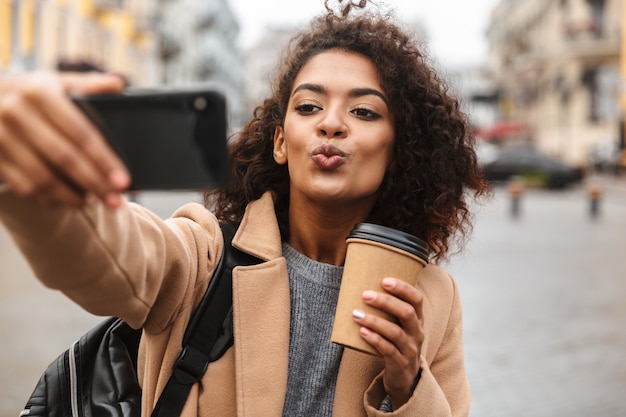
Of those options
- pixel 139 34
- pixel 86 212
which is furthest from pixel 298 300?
pixel 139 34

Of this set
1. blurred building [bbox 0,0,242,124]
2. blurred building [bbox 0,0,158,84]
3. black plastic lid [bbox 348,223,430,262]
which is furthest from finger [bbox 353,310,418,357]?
blurred building [bbox 0,0,158,84]

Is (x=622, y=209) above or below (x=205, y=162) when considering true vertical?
above

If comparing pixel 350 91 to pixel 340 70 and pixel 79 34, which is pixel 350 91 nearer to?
pixel 340 70

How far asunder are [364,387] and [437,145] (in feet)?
2.25

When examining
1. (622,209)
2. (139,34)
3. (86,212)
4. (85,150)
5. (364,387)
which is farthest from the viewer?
(139,34)

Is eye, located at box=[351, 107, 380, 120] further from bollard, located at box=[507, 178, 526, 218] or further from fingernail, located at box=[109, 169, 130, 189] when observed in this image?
bollard, located at box=[507, 178, 526, 218]

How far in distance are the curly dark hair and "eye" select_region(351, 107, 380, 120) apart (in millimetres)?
82

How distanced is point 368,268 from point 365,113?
1.63 feet

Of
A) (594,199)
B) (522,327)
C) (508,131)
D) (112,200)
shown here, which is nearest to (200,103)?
(112,200)

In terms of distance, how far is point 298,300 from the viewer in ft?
6.20

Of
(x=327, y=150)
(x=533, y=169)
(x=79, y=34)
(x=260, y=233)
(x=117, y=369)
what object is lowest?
(x=117, y=369)

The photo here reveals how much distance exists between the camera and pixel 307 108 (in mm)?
1925

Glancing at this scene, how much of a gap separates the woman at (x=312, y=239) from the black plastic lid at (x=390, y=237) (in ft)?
0.25

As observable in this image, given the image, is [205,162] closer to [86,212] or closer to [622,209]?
[86,212]
